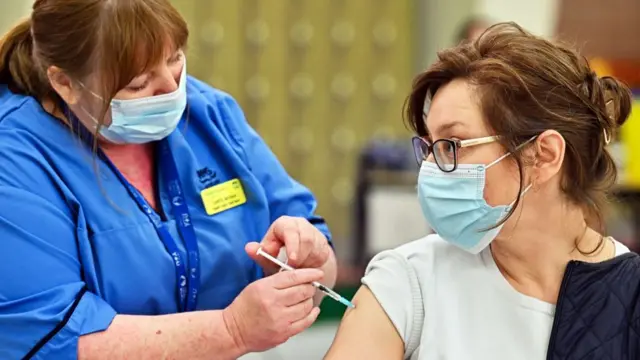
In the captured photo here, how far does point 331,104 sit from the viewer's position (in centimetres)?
660

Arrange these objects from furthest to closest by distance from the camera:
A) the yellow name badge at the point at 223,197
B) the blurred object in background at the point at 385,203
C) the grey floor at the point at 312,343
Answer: the blurred object in background at the point at 385,203 → the grey floor at the point at 312,343 → the yellow name badge at the point at 223,197

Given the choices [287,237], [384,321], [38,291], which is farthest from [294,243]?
[38,291]

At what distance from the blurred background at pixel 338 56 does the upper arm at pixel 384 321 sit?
4.12m

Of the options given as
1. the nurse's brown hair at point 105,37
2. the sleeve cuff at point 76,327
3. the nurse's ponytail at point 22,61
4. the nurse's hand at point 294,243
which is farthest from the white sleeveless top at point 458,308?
the nurse's ponytail at point 22,61

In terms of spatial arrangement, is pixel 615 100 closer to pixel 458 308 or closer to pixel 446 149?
pixel 446 149

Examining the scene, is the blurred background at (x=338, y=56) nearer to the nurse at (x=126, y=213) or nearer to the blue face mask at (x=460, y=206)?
the nurse at (x=126, y=213)

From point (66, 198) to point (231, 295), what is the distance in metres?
0.41

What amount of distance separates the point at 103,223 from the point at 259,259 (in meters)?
0.31

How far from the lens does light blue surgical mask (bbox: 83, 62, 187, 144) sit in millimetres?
1704

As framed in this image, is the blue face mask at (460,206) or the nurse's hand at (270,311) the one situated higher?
the blue face mask at (460,206)

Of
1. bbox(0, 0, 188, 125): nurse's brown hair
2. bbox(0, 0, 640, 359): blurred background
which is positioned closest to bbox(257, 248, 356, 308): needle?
bbox(0, 0, 188, 125): nurse's brown hair

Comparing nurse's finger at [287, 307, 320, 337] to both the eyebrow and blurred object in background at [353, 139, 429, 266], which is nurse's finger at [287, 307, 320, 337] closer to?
the eyebrow

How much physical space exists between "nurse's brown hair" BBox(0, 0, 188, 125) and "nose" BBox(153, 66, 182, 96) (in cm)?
3

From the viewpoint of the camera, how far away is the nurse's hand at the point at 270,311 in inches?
63.6
